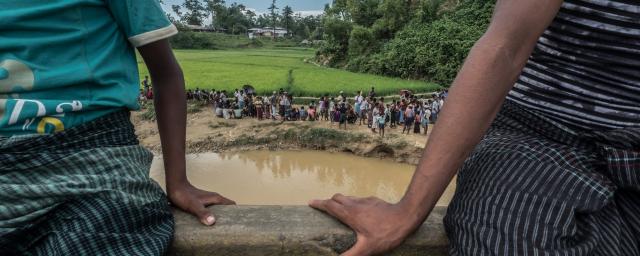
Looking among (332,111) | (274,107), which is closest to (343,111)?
(332,111)

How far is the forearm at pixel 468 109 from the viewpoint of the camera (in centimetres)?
101

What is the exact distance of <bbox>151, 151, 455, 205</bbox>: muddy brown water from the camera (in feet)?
36.4

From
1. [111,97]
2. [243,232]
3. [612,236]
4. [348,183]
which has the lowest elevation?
[348,183]

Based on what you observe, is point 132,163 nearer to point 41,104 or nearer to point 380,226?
point 41,104

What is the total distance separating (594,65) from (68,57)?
1369mm

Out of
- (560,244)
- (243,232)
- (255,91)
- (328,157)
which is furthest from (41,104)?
(255,91)

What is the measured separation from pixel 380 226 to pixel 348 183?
10935mm

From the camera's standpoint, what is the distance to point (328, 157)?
13.8 m

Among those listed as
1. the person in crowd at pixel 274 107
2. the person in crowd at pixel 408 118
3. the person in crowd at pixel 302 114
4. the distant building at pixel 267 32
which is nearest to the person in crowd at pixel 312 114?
the person in crowd at pixel 302 114

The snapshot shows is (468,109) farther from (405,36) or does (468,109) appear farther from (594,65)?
(405,36)

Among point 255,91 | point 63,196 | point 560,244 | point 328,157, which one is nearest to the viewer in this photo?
point 560,244

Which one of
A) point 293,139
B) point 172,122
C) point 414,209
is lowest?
point 293,139

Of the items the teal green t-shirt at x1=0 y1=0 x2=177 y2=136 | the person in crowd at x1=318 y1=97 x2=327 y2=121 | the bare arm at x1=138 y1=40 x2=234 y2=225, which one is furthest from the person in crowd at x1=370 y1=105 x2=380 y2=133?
the teal green t-shirt at x1=0 y1=0 x2=177 y2=136

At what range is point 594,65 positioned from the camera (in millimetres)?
1138
